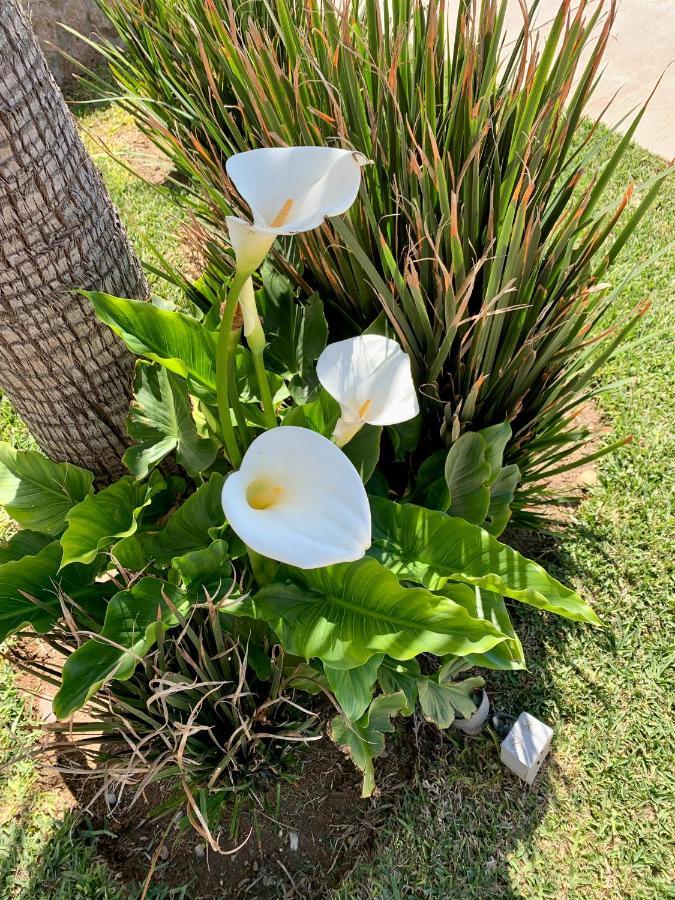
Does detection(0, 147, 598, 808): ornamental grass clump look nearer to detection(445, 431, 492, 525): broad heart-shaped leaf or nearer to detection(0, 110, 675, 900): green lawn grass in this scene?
detection(445, 431, 492, 525): broad heart-shaped leaf

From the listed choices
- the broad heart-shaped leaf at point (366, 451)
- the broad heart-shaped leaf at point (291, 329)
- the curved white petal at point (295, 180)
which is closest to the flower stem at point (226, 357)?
the curved white petal at point (295, 180)

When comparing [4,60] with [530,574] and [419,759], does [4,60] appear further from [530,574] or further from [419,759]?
[419,759]

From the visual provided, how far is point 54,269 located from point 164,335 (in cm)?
22

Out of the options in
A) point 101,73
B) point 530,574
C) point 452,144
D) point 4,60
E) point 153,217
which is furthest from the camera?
point 101,73

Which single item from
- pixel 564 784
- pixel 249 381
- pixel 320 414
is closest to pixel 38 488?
pixel 249 381

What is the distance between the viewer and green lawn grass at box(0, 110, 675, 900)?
1.39 m

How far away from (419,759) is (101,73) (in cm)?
397

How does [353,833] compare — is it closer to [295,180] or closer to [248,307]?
[248,307]

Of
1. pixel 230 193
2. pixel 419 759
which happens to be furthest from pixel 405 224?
pixel 419 759

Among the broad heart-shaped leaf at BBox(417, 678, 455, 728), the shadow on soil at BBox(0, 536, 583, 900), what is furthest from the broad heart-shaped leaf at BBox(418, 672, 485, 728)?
the shadow on soil at BBox(0, 536, 583, 900)

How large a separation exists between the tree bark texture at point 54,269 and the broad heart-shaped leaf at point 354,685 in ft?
2.50

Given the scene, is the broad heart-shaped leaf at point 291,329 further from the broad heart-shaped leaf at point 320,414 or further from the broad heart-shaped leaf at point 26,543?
the broad heart-shaped leaf at point 26,543

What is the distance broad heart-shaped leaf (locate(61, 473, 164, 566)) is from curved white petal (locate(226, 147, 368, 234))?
57cm

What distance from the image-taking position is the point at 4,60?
3.48ft
